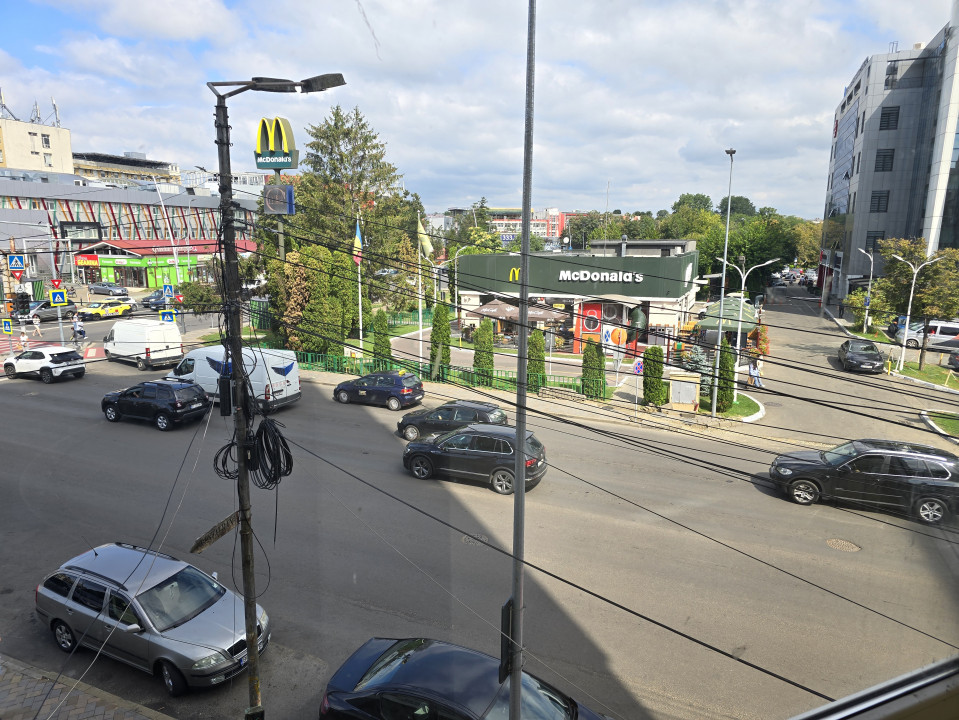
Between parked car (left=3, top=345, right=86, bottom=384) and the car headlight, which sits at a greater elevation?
parked car (left=3, top=345, right=86, bottom=384)

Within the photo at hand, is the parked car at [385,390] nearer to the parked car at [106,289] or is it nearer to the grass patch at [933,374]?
the grass patch at [933,374]

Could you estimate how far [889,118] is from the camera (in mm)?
35312

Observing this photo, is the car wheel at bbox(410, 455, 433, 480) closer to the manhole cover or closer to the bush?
the manhole cover

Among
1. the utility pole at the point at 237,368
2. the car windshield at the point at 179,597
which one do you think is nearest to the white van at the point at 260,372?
the car windshield at the point at 179,597

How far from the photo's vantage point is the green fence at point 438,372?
22391mm

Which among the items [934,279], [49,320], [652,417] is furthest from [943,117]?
[49,320]

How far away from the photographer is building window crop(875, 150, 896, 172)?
37.1 metres

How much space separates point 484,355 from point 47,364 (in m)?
15.5

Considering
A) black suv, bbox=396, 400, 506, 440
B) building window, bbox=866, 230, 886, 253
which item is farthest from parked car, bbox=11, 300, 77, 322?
building window, bbox=866, 230, 886, 253

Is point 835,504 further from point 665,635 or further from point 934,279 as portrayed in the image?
point 934,279

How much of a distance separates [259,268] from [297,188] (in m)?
9.25

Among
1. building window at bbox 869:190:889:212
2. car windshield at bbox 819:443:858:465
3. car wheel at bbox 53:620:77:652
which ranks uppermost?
building window at bbox 869:190:889:212

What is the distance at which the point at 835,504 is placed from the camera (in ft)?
39.5

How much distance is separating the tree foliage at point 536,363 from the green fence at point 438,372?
0.13 meters
